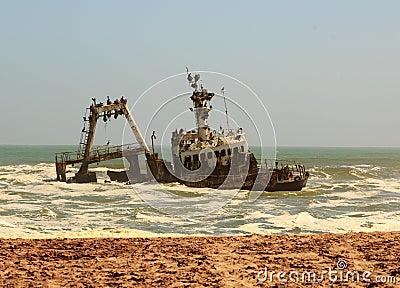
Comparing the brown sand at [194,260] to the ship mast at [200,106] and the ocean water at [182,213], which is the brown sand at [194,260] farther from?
the ship mast at [200,106]

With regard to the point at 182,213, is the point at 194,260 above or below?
above

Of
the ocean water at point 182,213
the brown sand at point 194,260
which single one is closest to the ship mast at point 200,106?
the ocean water at point 182,213

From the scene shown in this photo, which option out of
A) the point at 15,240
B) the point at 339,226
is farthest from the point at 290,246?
the point at 339,226

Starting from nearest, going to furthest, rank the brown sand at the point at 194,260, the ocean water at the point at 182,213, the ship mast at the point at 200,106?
1. the brown sand at the point at 194,260
2. the ocean water at the point at 182,213
3. the ship mast at the point at 200,106

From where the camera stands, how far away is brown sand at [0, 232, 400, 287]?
26.0 feet

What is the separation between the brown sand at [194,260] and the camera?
7934 mm

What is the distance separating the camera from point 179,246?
1056 cm

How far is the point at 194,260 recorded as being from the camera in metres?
9.27

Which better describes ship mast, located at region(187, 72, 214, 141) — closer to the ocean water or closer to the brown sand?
the ocean water

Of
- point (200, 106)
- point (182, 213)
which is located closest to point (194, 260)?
point (182, 213)

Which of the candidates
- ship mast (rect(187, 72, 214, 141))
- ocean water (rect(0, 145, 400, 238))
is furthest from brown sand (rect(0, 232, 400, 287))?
ship mast (rect(187, 72, 214, 141))

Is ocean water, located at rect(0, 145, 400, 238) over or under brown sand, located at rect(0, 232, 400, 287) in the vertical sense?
under

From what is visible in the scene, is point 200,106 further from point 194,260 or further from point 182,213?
point 194,260

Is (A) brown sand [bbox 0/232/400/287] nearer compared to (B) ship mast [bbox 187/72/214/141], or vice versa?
(A) brown sand [bbox 0/232/400/287]
